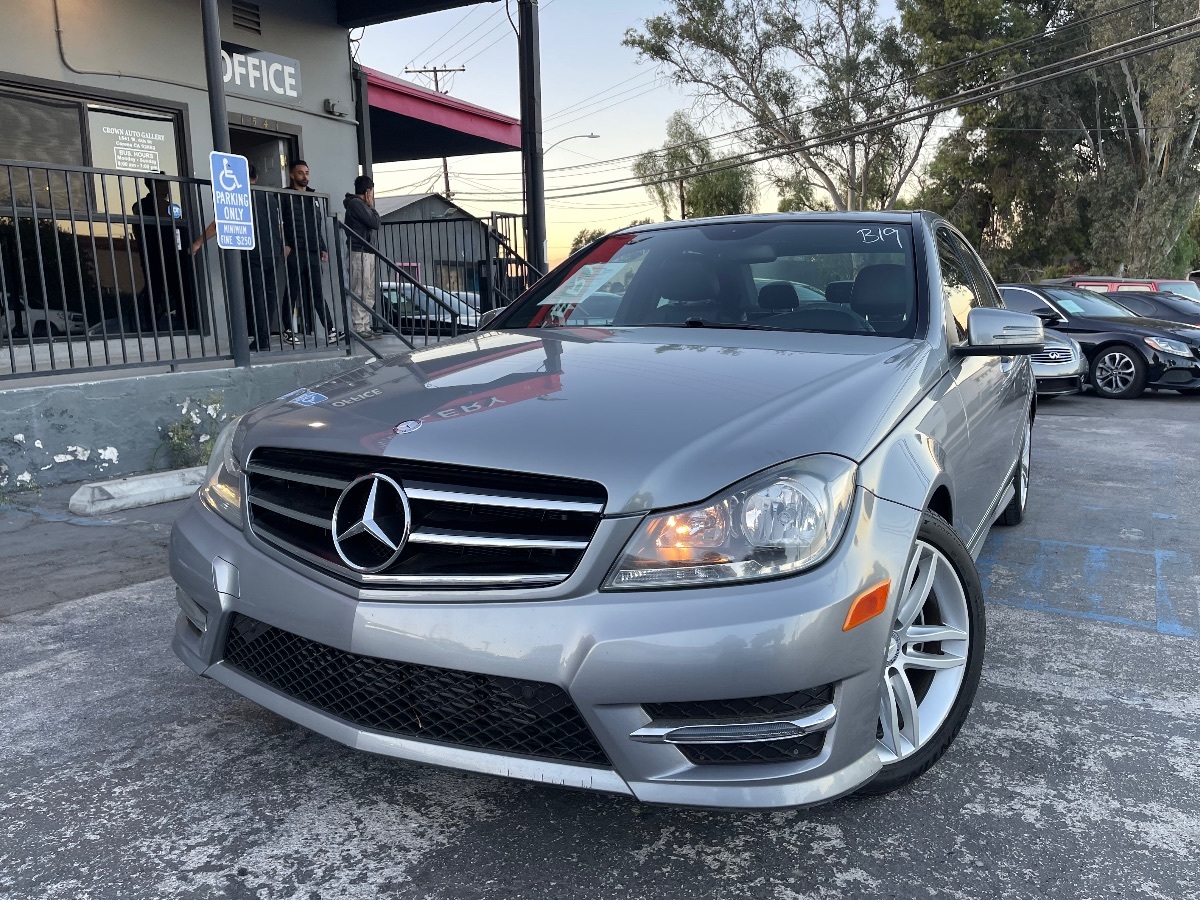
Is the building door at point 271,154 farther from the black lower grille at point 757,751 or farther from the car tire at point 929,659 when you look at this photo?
the black lower grille at point 757,751

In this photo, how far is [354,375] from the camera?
300 centimetres

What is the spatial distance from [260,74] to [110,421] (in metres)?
5.21

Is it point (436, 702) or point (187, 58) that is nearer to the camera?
point (436, 702)

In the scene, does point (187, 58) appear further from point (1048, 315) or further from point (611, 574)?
point (1048, 315)

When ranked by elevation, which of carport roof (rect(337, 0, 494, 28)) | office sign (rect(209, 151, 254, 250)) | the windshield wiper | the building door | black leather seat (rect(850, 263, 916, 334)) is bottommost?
the windshield wiper

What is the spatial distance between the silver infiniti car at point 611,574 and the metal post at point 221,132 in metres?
4.21

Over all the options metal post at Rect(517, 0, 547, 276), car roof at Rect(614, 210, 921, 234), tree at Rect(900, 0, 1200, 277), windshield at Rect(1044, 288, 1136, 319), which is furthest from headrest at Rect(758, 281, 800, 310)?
tree at Rect(900, 0, 1200, 277)

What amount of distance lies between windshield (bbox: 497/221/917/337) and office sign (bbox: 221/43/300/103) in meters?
6.93

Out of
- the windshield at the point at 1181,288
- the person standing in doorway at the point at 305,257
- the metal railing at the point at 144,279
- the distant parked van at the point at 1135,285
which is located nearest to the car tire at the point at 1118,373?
the distant parked van at the point at 1135,285

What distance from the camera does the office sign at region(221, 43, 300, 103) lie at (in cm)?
938

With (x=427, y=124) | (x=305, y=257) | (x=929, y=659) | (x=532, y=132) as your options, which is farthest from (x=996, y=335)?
(x=427, y=124)

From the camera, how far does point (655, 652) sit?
1.88m

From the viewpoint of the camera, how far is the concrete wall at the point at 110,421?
5.58 m

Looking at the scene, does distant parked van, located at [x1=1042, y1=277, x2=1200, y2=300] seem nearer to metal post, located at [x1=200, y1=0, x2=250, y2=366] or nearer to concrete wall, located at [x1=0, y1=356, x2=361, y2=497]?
metal post, located at [x1=200, y1=0, x2=250, y2=366]
